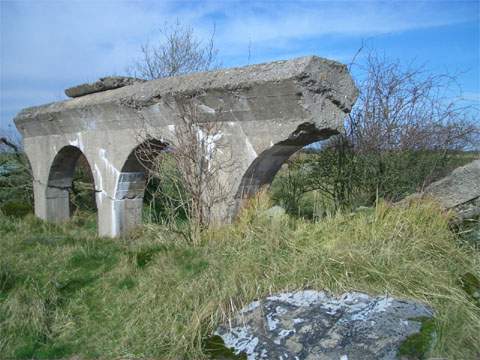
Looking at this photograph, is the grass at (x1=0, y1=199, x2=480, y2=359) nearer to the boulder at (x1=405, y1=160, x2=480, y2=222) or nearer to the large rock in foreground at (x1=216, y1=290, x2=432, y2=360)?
the large rock in foreground at (x1=216, y1=290, x2=432, y2=360)

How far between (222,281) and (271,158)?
1.86 metres

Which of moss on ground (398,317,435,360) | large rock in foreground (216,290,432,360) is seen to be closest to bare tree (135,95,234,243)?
large rock in foreground (216,290,432,360)

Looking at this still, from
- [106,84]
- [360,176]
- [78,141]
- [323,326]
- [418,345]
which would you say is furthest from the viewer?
[78,141]

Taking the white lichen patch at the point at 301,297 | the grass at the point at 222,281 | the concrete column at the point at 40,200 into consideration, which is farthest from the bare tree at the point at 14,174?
the white lichen patch at the point at 301,297

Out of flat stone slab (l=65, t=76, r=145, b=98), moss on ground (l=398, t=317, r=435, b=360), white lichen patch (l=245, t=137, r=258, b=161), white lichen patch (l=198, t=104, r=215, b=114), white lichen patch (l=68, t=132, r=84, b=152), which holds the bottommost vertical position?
moss on ground (l=398, t=317, r=435, b=360)

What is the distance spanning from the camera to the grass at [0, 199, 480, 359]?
3842 mm

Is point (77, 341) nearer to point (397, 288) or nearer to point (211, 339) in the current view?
point (211, 339)

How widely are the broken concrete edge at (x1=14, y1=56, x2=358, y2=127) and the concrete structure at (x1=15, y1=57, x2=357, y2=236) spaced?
0.03ft

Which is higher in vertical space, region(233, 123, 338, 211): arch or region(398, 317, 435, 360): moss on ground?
region(233, 123, 338, 211): arch

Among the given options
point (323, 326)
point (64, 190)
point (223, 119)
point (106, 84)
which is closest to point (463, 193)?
point (323, 326)

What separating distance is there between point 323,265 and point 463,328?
1.16 m

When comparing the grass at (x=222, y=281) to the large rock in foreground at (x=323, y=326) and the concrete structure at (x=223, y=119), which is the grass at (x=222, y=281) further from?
the concrete structure at (x=223, y=119)

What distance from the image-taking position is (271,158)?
224 inches

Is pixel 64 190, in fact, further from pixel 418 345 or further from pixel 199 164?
pixel 418 345
